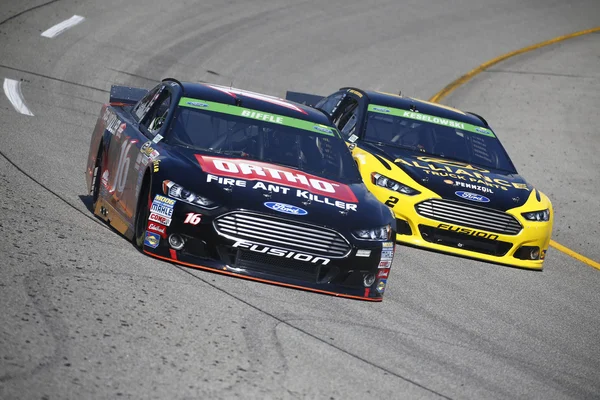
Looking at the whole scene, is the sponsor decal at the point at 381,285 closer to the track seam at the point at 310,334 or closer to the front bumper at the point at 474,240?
the track seam at the point at 310,334

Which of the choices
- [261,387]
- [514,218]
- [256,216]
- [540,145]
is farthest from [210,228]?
[540,145]

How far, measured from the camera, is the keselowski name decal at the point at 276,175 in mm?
8320

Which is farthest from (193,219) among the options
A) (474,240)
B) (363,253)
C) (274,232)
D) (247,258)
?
(474,240)

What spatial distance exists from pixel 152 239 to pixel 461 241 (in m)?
3.97

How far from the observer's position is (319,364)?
6.28 metres

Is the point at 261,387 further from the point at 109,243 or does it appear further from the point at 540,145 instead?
the point at 540,145

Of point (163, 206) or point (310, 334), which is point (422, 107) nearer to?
point (163, 206)

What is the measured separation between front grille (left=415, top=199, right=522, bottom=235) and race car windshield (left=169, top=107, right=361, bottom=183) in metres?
1.75

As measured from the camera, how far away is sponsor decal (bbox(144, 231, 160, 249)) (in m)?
7.93

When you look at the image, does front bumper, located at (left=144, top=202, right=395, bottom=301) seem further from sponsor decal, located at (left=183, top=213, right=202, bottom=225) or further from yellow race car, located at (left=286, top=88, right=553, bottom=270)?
yellow race car, located at (left=286, top=88, right=553, bottom=270)

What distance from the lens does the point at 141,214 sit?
831cm

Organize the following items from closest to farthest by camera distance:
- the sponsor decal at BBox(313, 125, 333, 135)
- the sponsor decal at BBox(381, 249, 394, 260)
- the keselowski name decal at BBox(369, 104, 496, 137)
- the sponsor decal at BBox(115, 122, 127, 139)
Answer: the sponsor decal at BBox(381, 249, 394, 260), the sponsor decal at BBox(313, 125, 333, 135), the sponsor decal at BBox(115, 122, 127, 139), the keselowski name decal at BBox(369, 104, 496, 137)

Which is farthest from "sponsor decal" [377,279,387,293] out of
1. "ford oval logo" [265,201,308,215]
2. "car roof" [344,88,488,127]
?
"car roof" [344,88,488,127]

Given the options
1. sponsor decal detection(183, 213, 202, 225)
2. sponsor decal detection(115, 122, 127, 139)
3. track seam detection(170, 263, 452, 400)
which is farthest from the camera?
sponsor decal detection(115, 122, 127, 139)
